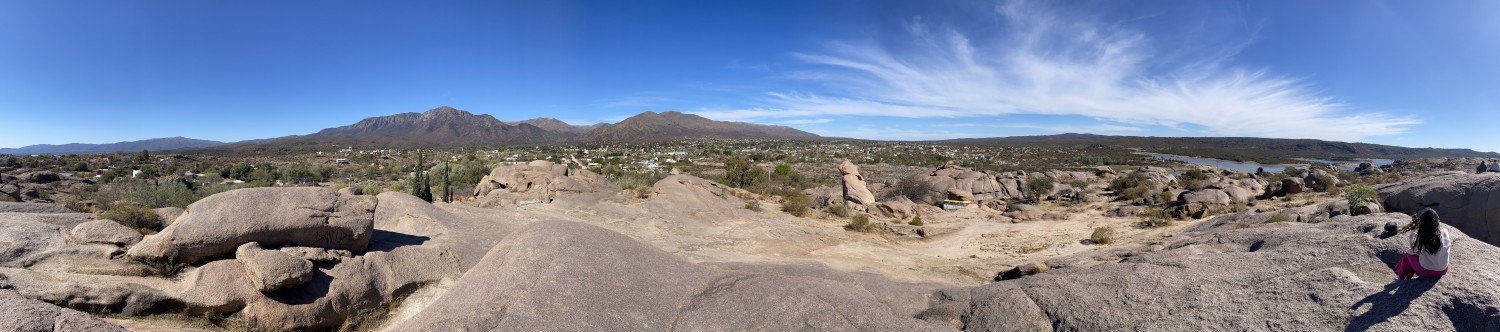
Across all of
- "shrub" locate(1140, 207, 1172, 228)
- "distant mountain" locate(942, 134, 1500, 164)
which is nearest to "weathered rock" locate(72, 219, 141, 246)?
"shrub" locate(1140, 207, 1172, 228)

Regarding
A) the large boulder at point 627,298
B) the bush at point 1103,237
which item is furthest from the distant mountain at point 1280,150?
the large boulder at point 627,298

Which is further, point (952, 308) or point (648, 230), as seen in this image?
point (648, 230)

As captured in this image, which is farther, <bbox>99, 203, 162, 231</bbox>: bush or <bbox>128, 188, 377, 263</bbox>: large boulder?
<bbox>99, 203, 162, 231</bbox>: bush

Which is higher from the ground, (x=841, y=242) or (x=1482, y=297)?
(x=1482, y=297)

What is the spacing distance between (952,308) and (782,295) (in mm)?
2812

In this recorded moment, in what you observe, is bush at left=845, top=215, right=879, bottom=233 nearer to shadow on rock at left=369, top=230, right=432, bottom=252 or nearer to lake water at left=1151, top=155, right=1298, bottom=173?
shadow on rock at left=369, top=230, right=432, bottom=252

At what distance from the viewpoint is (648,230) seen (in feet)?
57.6

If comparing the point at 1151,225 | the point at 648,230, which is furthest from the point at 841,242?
the point at 1151,225

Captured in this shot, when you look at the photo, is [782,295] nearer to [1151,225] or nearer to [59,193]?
[1151,225]

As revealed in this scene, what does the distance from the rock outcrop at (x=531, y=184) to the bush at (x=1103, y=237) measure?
1990 cm

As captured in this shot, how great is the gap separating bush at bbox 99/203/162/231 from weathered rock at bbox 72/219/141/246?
0.34 metres

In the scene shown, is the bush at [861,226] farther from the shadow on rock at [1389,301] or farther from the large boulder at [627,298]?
the shadow on rock at [1389,301]

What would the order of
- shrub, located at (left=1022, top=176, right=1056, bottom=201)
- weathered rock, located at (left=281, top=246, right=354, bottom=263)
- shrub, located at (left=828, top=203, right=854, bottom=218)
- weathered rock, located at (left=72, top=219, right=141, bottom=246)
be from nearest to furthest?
1. weathered rock, located at (left=72, top=219, right=141, bottom=246)
2. weathered rock, located at (left=281, top=246, right=354, bottom=263)
3. shrub, located at (left=828, top=203, right=854, bottom=218)
4. shrub, located at (left=1022, top=176, right=1056, bottom=201)

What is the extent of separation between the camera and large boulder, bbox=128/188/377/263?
25.0 feet
